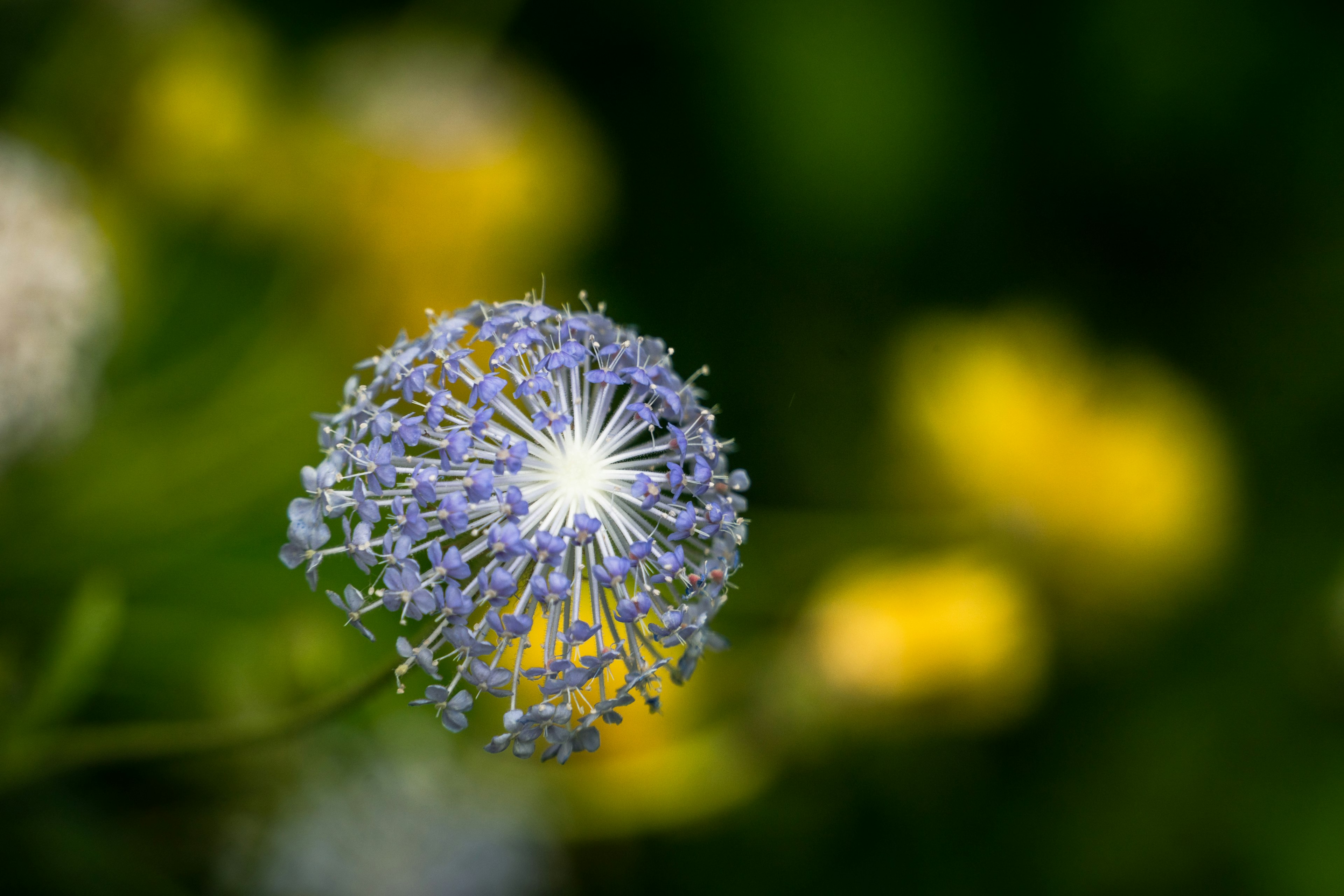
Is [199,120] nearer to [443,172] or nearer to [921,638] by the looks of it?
[443,172]

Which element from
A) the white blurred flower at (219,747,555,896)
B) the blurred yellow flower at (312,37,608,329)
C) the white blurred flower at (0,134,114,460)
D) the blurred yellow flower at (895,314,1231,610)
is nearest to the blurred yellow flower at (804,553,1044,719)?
the blurred yellow flower at (895,314,1231,610)

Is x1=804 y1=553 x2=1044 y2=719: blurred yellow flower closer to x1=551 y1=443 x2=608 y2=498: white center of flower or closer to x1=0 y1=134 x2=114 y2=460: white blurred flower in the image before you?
x1=551 y1=443 x2=608 y2=498: white center of flower

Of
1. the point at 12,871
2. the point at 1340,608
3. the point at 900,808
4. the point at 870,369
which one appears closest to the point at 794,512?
the point at 870,369

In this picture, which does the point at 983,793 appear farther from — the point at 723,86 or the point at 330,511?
the point at 330,511

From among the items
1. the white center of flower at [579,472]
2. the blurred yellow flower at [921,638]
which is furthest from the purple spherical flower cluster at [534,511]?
the blurred yellow flower at [921,638]

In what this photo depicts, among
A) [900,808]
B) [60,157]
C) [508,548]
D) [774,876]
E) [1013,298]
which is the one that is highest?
[1013,298]

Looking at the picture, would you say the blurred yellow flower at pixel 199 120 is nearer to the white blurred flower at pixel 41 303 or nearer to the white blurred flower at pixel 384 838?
the white blurred flower at pixel 41 303
